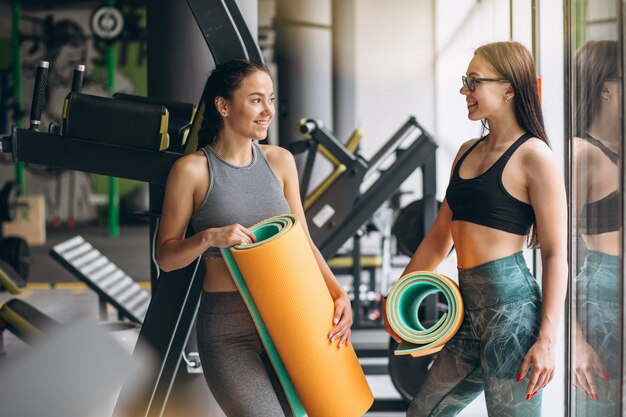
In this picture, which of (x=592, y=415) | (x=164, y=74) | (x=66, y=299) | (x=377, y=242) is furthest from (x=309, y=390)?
(x=377, y=242)

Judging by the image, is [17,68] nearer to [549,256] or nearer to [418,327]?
[418,327]

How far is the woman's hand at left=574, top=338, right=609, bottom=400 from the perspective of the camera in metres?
1.90

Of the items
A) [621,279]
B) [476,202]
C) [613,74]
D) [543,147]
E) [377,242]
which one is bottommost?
[377,242]

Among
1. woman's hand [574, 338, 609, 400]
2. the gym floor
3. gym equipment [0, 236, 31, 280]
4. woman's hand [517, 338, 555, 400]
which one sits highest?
woman's hand [517, 338, 555, 400]

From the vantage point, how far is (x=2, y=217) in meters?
7.25

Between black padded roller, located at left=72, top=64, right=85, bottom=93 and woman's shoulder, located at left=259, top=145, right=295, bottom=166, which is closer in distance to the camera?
woman's shoulder, located at left=259, top=145, right=295, bottom=166

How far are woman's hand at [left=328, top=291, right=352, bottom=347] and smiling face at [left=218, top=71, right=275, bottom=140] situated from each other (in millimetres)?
467

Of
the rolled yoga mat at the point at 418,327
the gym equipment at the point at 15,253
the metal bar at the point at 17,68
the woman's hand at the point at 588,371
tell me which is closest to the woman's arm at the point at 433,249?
the rolled yoga mat at the point at 418,327

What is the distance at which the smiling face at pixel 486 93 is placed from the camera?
175 centimetres

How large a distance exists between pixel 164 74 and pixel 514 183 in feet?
5.63

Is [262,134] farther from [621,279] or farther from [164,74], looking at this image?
[164,74]

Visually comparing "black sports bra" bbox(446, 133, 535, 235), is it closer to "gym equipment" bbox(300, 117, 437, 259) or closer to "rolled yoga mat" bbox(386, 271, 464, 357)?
"rolled yoga mat" bbox(386, 271, 464, 357)

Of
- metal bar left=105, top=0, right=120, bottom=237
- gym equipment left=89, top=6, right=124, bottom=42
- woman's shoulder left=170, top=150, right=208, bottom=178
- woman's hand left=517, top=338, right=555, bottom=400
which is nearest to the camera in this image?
woman's hand left=517, top=338, right=555, bottom=400

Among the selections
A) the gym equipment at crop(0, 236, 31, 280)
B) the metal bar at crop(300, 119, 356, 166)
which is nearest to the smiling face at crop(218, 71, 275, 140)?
the metal bar at crop(300, 119, 356, 166)
